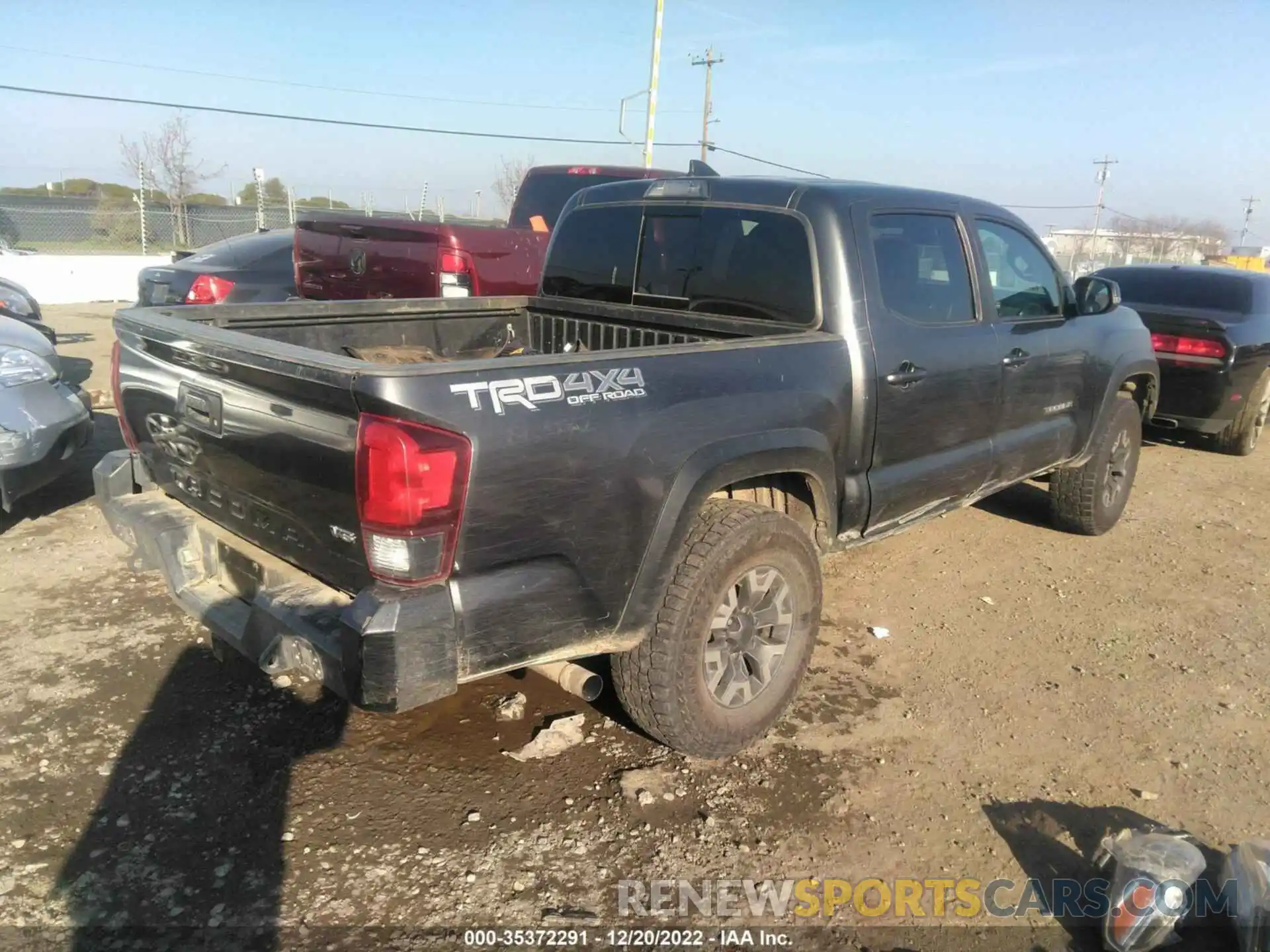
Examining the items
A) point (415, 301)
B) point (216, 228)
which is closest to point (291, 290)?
point (415, 301)

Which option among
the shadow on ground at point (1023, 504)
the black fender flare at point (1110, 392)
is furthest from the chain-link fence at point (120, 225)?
the black fender flare at point (1110, 392)

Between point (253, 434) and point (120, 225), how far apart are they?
24811 millimetres

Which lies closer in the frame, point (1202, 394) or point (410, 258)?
point (410, 258)

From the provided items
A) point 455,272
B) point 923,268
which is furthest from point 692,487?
point 455,272

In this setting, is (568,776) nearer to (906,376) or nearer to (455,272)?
(906,376)

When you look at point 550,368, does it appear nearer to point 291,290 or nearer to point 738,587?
point 738,587

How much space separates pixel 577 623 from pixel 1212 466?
7302 mm

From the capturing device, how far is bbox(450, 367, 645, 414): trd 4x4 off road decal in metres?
2.32

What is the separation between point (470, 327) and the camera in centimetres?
440

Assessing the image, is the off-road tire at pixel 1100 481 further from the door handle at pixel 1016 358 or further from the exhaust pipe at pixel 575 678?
the exhaust pipe at pixel 575 678

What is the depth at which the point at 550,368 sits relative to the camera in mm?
2471

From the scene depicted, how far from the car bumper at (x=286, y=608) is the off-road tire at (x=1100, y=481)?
14.0 feet

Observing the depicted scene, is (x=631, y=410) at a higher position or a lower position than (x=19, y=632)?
higher

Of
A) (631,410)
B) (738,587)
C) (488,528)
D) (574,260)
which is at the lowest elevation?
(738,587)
